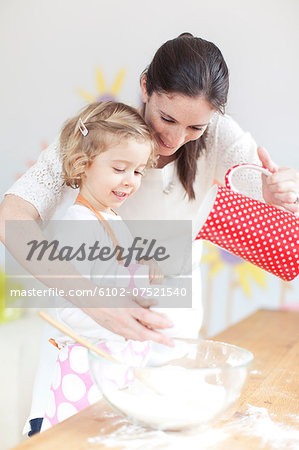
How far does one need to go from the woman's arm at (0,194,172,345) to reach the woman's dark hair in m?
0.36

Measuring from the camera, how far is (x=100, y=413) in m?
0.82

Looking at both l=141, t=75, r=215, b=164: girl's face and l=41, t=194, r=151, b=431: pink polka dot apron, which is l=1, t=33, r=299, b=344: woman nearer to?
l=141, t=75, r=215, b=164: girl's face

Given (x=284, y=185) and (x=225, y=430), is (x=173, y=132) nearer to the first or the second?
(x=284, y=185)

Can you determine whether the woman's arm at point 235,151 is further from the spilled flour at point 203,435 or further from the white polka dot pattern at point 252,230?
the spilled flour at point 203,435

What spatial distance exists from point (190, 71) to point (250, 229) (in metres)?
0.32

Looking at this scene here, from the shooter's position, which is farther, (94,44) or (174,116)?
(94,44)

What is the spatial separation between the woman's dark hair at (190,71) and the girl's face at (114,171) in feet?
0.42

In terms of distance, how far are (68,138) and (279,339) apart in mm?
913

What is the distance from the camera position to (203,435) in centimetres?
76

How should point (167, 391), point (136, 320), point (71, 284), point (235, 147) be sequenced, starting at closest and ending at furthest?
point (167, 391)
point (136, 320)
point (71, 284)
point (235, 147)

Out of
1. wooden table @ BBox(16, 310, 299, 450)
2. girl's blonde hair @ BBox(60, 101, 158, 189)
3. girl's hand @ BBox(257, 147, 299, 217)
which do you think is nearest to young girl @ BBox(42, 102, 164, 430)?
girl's blonde hair @ BBox(60, 101, 158, 189)

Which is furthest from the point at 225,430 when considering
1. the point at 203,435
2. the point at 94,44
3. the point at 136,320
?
the point at 94,44

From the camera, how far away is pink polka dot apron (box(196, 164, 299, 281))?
102 centimetres

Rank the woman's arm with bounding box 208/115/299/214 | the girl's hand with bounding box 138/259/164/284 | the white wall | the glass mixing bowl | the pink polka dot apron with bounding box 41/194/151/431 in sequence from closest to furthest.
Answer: the glass mixing bowl, the pink polka dot apron with bounding box 41/194/151/431, the girl's hand with bounding box 138/259/164/284, the woman's arm with bounding box 208/115/299/214, the white wall
